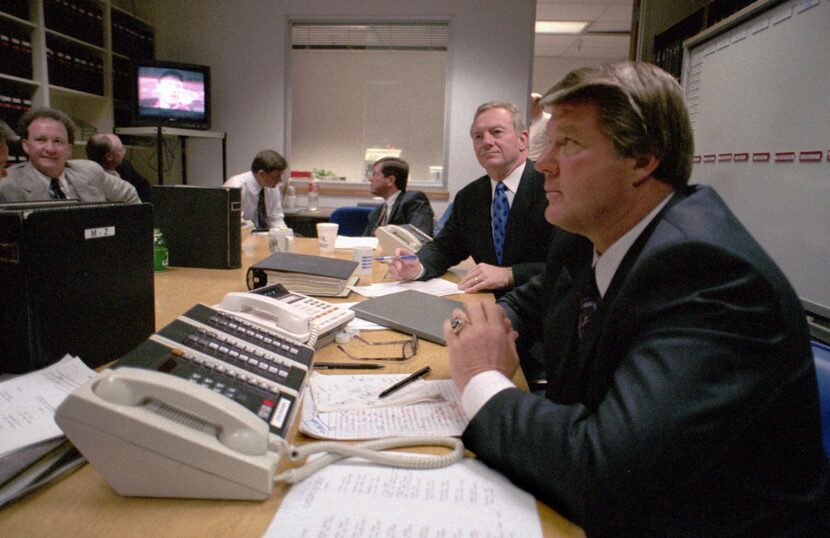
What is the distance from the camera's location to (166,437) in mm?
557

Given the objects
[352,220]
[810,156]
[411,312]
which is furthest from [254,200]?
[810,156]

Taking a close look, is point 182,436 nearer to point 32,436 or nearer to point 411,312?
point 32,436

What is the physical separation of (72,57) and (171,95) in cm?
82

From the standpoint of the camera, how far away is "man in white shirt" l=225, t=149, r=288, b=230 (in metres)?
4.38

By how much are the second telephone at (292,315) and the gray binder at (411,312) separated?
101mm

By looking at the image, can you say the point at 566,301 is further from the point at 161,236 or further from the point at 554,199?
the point at 161,236

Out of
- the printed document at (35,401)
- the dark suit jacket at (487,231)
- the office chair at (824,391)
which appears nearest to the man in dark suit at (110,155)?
the dark suit jacket at (487,231)

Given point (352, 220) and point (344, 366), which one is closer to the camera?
point (344, 366)

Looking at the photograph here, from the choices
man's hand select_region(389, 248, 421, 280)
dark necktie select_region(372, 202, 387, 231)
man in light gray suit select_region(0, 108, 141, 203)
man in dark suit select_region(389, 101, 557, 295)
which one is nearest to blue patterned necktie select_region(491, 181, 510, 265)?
man in dark suit select_region(389, 101, 557, 295)

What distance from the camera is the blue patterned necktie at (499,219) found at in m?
2.12

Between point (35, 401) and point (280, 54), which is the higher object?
point (280, 54)

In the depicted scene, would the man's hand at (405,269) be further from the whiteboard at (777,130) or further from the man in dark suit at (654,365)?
the whiteboard at (777,130)

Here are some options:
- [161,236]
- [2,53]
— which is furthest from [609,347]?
[2,53]

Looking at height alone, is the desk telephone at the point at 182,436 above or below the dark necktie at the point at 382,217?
below
